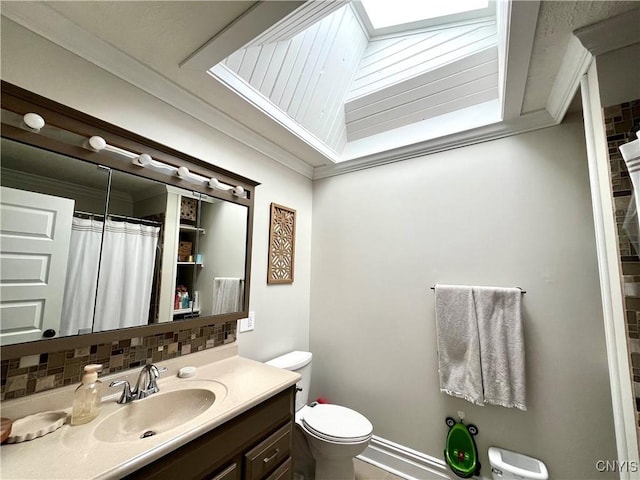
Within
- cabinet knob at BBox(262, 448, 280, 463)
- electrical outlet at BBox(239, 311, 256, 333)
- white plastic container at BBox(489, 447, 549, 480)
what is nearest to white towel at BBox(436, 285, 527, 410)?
white plastic container at BBox(489, 447, 549, 480)

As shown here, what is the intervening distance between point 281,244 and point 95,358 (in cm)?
122

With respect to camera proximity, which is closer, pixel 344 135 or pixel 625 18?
pixel 625 18

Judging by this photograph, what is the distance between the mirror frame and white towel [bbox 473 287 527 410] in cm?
146

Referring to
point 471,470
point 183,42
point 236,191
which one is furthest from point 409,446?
point 183,42

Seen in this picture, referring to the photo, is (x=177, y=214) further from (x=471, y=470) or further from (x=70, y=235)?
(x=471, y=470)

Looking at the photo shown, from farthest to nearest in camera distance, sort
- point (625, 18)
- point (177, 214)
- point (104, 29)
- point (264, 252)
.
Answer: point (264, 252), point (177, 214), point (104, 29), point (625, 18)

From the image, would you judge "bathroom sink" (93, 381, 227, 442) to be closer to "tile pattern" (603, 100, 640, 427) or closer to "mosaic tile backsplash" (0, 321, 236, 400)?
"mosaic tile backsplash" (0, 321, 236, 400)

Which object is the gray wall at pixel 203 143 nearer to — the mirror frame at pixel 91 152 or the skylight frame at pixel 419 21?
the mirror frame at pixel 91 152

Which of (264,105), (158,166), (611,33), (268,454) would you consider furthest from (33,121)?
(611,33)

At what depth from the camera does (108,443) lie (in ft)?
2.51

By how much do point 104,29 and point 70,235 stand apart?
2.74 ft

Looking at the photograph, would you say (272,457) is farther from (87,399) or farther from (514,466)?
(514,466)

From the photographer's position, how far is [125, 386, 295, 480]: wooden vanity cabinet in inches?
31.3

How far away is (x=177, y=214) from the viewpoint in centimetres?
131
